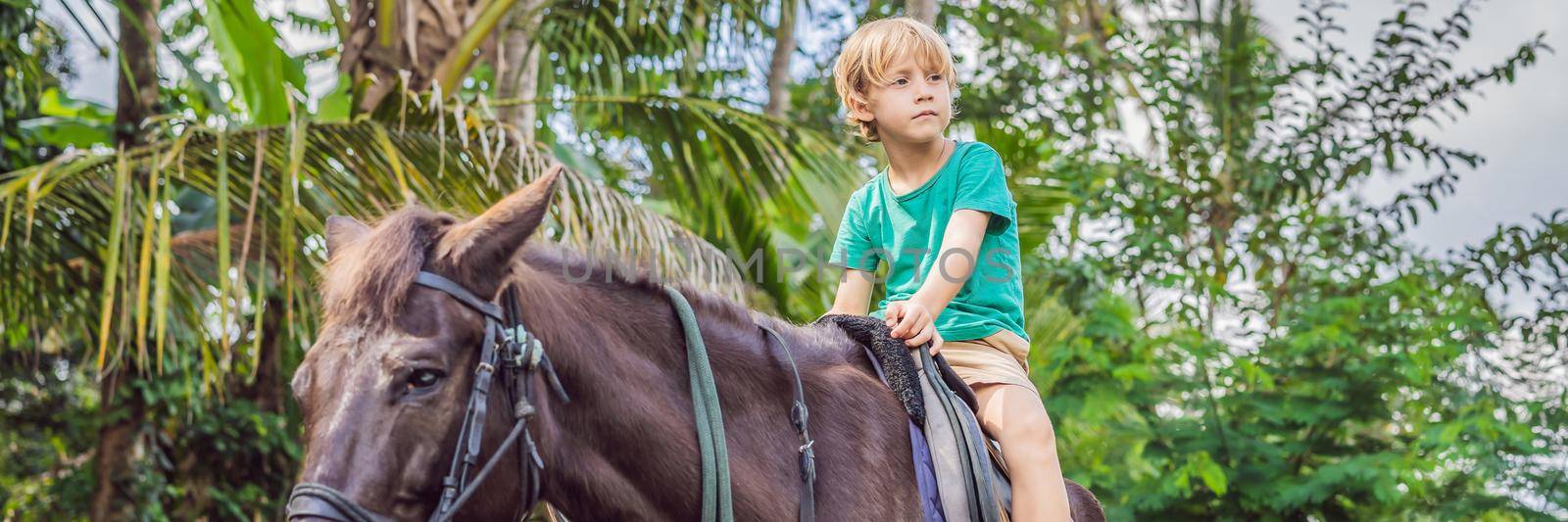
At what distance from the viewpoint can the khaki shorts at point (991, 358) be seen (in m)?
2.37

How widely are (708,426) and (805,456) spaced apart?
0.60ft

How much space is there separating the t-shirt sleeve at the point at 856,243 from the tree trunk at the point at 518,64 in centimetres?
360

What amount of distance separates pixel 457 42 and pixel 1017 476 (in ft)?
12.8

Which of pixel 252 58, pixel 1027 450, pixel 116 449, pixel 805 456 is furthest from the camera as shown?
pixel 116 449

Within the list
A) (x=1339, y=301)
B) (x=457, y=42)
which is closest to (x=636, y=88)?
(x=457, y=42)

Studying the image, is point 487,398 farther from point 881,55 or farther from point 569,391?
point 881,55

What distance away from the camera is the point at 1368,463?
509cm

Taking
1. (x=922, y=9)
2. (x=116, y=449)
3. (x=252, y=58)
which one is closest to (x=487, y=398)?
(x=252, y=58)

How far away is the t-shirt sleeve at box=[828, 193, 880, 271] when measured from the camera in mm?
2670

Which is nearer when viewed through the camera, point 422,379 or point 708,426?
point 422,379

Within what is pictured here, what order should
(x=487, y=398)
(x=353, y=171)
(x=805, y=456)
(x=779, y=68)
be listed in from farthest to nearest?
(x=779, y=68)
(x=353, y=171)
(x=805, y=456)
(x=487, y=398)

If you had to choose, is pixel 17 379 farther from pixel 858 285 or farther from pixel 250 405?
pixel 858 285

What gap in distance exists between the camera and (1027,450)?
2.28 metres

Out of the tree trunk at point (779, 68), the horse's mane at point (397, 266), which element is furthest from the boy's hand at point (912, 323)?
the tree trunk at point (779, 68)
